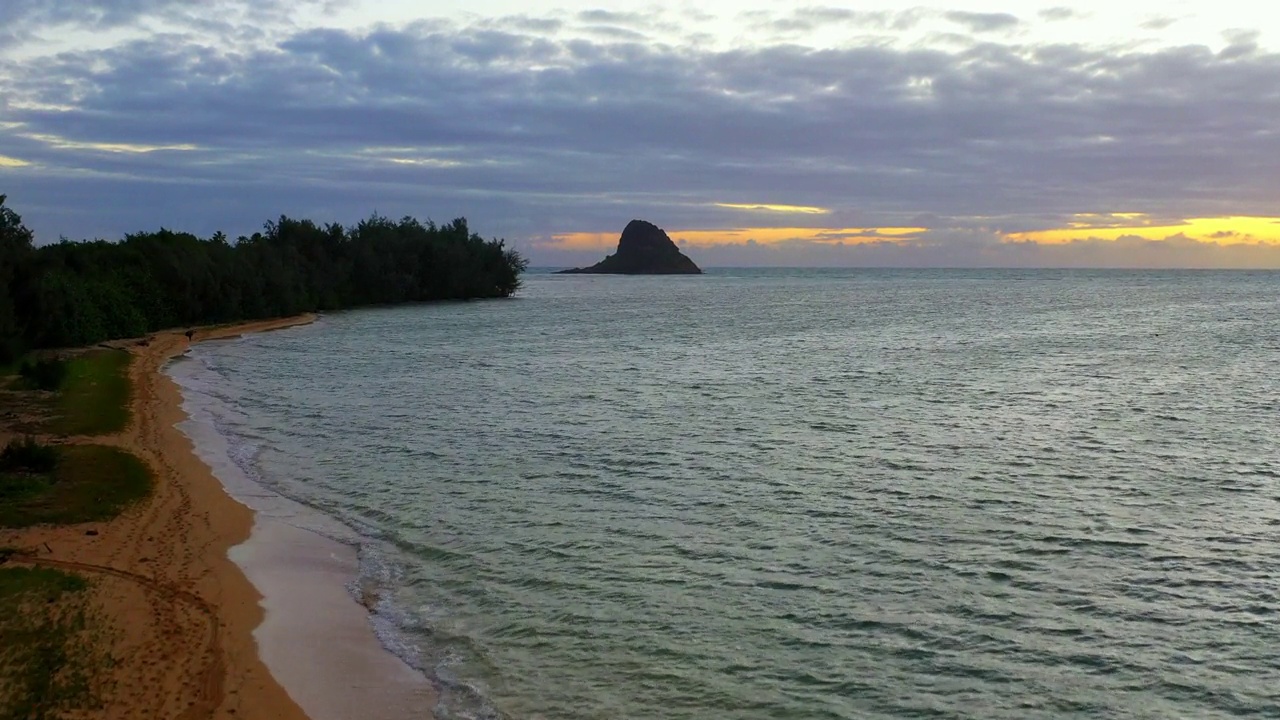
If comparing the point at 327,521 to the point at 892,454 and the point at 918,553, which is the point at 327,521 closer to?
the point at 918,553

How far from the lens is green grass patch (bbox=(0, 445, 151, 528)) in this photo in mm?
16953

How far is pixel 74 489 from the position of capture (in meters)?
18.8

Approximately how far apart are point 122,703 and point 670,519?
10651 millimetres

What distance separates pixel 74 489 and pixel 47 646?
28.9 feet

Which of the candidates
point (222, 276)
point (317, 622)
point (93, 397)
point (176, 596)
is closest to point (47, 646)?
point (176, 596)

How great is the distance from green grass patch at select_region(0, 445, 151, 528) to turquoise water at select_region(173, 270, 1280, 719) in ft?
10.9

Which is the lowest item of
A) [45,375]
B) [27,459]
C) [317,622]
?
[317,622]

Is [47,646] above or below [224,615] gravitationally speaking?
above

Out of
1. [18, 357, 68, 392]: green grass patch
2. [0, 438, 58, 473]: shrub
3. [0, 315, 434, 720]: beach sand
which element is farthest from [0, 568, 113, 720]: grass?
[18, 357, 68, 392]: green grass patch

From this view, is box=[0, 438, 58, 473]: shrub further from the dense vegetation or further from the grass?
the dense vegetation

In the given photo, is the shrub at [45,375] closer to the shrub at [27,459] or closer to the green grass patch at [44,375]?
the green grass patch at [44,375]

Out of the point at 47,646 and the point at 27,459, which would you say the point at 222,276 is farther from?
the point at 47,646

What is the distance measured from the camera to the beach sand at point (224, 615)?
10789 millimetres

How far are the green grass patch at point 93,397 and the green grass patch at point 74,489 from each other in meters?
4.11
